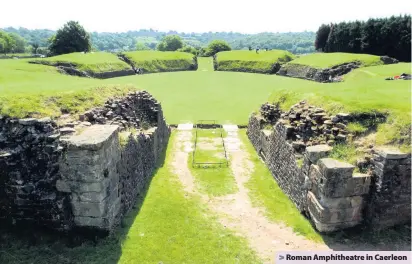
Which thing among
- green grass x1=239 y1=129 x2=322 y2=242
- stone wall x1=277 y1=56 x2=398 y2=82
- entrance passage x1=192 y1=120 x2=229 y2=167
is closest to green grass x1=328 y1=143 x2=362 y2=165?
green grass x1=239 y1=129 x2=322 y2=242

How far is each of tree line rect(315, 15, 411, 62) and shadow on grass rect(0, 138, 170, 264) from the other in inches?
1897

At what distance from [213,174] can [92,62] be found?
3561cm

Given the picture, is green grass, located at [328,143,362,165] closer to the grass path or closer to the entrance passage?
the grass path

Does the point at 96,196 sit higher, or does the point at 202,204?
the point at 96,196

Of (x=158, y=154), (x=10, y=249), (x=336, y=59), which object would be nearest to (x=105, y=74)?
(x=336, y=59)

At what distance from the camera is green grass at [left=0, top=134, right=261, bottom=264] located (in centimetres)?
819

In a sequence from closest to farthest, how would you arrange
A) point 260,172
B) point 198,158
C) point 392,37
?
point 260,172, point 198,158, point 392,37

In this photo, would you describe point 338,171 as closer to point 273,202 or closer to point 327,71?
point 273,202

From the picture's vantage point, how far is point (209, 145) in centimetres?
1681

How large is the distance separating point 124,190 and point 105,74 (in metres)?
35.4

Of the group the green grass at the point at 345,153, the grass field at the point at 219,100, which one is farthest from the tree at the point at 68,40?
the green grass at the point at 345,153

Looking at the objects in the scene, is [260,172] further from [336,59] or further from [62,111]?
[336,59]

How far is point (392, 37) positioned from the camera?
48312mm

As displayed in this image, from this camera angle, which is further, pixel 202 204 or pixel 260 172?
pixel 260 172
